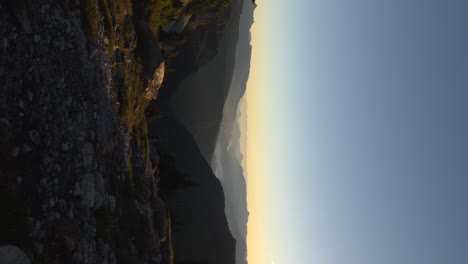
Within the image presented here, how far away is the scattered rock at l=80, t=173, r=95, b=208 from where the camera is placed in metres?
13.7

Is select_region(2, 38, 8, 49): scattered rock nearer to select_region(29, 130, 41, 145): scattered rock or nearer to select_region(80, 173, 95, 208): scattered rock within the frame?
select_region(29, 130, 41, 145): scattered rock

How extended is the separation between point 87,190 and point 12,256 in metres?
5.10

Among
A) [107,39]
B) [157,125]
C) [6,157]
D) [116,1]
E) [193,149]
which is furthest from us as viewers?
[193,149]

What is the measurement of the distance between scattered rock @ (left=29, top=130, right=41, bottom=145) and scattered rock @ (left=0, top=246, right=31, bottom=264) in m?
3.38

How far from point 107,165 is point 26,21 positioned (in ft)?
23.7

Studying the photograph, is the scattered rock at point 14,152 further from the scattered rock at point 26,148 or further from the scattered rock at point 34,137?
the scattered rock at point 34,137

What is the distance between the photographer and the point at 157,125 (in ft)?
138

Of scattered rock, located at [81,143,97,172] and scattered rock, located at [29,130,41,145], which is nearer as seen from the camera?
scattered rock, located at [29,130,41,145]

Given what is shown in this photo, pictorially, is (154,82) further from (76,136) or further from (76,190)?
(76,190)

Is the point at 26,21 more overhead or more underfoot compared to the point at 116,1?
more underfoot

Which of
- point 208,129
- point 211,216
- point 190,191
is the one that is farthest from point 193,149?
point 208,129

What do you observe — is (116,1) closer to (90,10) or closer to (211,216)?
(90,10)

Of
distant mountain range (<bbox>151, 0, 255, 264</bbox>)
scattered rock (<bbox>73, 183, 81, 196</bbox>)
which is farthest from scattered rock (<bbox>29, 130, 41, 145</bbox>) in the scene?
distant mountain range (<bbox>151, 0, 255, 264</bbox>)

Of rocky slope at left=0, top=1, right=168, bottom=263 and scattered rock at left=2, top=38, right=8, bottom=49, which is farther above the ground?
scattered rock at left=2, top=38, right=8, bottom=49
